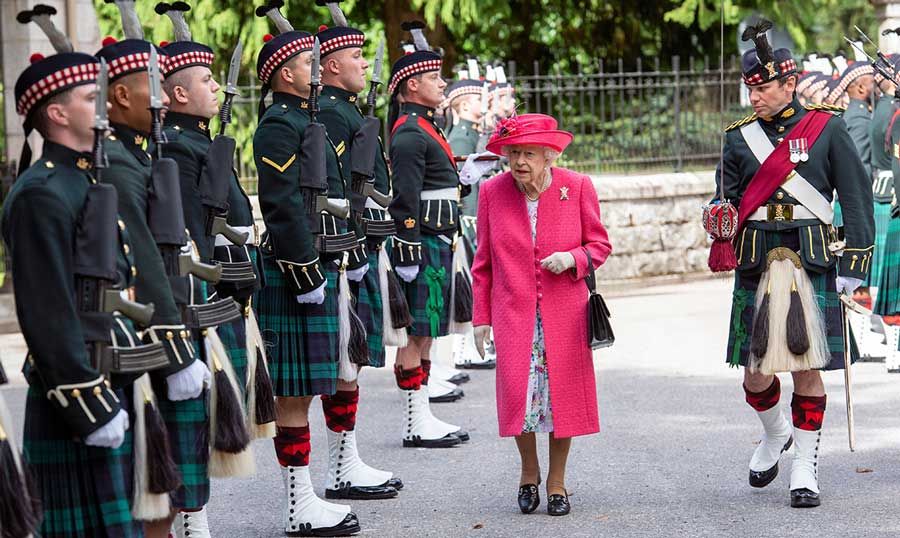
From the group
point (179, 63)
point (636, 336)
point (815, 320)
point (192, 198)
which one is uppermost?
point (179, 63)

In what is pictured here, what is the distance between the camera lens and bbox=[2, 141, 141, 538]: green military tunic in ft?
12.7

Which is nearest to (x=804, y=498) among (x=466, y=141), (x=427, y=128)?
(x=427, y=128)

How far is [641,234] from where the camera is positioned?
615 inches

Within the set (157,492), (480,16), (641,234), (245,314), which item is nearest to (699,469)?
(245,314)

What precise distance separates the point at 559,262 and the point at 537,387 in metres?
0.57

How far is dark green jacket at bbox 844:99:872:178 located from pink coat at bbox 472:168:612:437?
551 centimetres

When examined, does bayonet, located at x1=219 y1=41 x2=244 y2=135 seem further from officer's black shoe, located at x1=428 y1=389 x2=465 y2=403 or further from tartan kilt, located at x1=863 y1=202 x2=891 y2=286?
tartan kilt, located at x1=863 y1=202 x2=891 y2=286

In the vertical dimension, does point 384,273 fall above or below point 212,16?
below

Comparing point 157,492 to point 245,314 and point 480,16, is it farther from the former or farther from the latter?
point 480,16

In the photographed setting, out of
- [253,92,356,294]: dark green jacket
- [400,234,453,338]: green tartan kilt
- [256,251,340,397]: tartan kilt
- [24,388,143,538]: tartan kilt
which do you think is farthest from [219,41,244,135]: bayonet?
[400,234,453,338]: green tartan kilt

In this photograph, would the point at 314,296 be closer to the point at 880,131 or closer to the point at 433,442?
the point at 433,442

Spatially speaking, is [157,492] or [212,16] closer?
[157,492]

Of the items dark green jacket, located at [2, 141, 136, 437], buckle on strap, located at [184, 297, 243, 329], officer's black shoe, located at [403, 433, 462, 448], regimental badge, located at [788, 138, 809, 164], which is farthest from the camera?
Result: officer's black shoe, located at [403, 433, 462, 448]

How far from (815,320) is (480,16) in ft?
35.4
